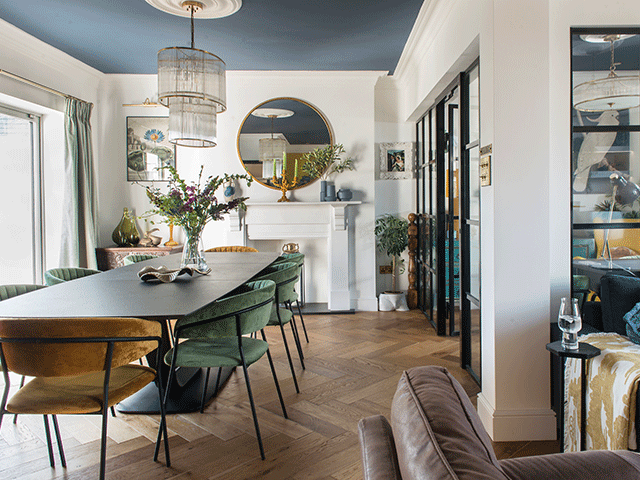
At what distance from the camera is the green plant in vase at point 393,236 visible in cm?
524

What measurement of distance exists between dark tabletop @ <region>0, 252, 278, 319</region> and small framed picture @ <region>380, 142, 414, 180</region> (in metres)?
3.04

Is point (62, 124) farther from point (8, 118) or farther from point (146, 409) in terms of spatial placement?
point (146, 409)

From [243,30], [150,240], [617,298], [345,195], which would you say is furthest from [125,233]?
[617,298]

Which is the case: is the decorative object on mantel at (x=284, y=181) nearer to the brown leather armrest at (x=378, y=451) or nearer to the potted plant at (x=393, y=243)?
the potted plant at (x=393, y=243)

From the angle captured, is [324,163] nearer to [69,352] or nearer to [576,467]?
[69,352]

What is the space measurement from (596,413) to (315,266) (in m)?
3.96

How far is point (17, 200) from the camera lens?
15.0 ft

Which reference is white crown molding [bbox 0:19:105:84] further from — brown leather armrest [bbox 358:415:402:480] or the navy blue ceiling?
brown leather armrest [bbox 358:415:402:480]

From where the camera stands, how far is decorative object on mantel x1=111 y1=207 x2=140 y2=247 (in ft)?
17.2

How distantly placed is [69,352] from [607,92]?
274 cm

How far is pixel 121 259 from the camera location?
500cm

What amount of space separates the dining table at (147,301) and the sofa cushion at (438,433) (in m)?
1.16

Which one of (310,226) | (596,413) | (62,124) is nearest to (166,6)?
(62,124)

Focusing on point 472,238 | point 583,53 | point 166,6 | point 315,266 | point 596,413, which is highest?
point 166,6
